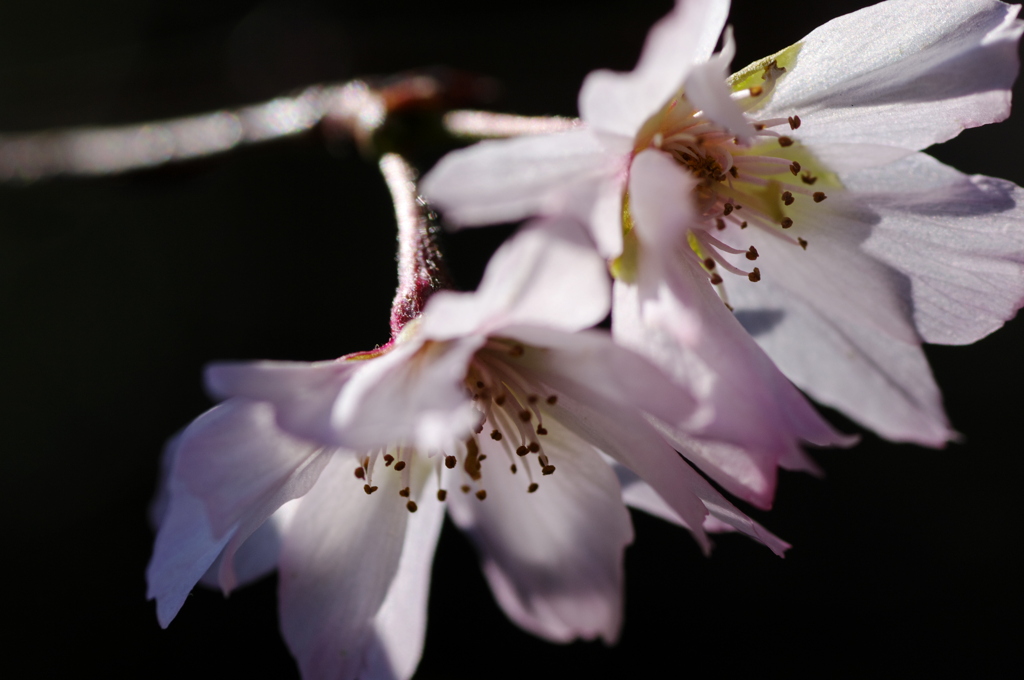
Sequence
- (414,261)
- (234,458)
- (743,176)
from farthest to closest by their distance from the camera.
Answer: (743,176) < (414,261) < (234,458)

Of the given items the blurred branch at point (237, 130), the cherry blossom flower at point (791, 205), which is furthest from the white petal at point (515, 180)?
the blurred branch at point (237, 130)

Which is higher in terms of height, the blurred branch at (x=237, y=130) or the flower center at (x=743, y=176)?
the blurred branch at (x=237, y=130)

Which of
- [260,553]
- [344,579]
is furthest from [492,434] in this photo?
[260,553]

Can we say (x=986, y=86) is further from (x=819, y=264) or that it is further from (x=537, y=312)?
(x=537, y=312)

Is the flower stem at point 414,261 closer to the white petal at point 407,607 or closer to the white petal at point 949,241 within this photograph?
the white petal at point 407,607

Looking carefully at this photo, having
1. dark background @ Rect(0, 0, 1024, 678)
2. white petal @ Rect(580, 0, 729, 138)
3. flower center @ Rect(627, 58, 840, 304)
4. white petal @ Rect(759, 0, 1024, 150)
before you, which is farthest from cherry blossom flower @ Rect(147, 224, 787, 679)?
dark background @ Rect(0, 0, 1024, 678)

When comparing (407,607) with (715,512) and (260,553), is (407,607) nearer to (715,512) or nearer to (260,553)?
(260,553)
